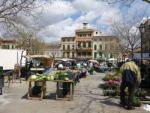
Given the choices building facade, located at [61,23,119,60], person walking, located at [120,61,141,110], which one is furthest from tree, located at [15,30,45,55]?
person walking, located at [120,61,141,110]

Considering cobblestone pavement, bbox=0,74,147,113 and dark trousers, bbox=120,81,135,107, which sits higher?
dark trousers, bbox=120,81,135,107

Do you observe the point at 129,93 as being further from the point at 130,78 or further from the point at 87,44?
the point at 87,44

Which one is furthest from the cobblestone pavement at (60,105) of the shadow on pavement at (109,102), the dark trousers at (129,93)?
the dark trousers at (129,93)

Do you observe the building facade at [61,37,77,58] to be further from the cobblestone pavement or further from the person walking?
the person walking

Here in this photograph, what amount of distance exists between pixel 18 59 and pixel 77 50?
10208cm

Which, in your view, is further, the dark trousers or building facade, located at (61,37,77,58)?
building facade, located at (61,37,77,58)

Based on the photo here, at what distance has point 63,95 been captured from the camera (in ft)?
58.4

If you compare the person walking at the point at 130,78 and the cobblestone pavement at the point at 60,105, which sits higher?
the person walking at the point at 130,78

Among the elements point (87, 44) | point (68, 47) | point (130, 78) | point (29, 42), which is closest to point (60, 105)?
point (130, 78)

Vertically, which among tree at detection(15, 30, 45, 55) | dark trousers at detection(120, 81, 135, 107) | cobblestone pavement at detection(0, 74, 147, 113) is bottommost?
cobblestone pavement at detection(0, 74, 147, 113)

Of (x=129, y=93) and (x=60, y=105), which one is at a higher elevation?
(x=129, y=93)

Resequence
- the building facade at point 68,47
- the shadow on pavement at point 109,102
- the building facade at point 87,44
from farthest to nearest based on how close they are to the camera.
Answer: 1. the building facade at point 68,47
2. the building facade at point 87,44
3. the shadow on pavement at point 109,102

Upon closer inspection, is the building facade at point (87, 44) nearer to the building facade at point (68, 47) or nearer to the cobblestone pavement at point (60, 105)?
the building facade at point (68, 47)

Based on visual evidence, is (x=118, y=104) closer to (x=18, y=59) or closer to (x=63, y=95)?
(x=63, y=95)
